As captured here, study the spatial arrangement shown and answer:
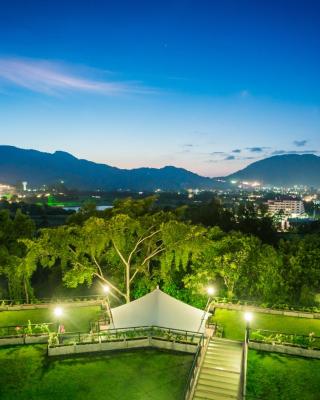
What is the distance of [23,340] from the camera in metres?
16.5

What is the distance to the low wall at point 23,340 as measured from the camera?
16406 mm

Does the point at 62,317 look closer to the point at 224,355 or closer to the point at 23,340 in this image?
the point at 23,340

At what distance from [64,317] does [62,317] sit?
0.11 meters

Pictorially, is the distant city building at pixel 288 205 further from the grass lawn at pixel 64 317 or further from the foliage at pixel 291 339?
the foliage at pixel 291 339

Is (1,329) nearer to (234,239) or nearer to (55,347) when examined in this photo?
(55,347)

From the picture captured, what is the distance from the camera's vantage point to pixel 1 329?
57.4 ft

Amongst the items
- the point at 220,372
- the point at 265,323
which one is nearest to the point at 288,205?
the point at 265,323

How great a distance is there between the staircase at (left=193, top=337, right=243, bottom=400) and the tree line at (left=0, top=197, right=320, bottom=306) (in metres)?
6.96

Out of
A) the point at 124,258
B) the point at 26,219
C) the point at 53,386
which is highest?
the point at 26,219

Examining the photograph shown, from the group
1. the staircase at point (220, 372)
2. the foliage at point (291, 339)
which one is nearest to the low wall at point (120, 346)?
the staircase at point (220, 372)

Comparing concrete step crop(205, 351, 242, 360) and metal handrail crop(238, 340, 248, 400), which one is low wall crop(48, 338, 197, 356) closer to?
concrete step crop(205, 351, 242, 360)

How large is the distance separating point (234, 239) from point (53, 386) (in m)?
13.9

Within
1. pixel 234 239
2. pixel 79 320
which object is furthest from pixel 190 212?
pixel 79 320

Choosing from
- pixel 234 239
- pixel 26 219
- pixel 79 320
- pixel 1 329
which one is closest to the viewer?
pixel 1 329
